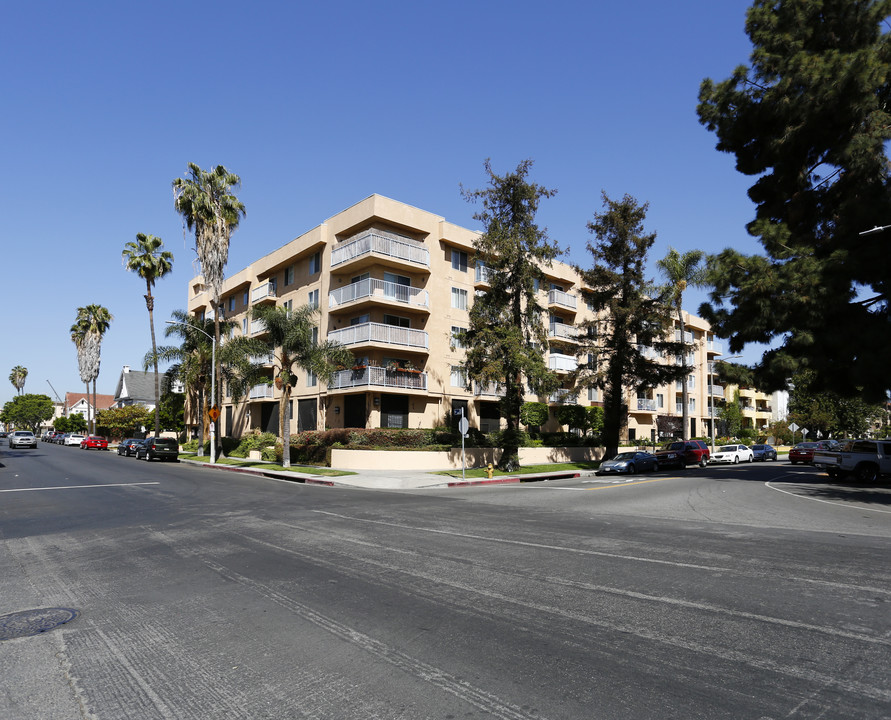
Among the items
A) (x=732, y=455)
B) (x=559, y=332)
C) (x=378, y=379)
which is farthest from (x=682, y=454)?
(x=378, y=379)

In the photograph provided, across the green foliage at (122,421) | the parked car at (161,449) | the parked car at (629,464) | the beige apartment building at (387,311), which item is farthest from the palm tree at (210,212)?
the green foliage at (122,421)

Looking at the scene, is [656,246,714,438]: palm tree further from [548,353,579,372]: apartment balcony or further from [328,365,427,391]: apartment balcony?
[328,365,427,391]: apartment balcony

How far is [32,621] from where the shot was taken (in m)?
5.52

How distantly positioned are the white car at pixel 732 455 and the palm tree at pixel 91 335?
7054cm

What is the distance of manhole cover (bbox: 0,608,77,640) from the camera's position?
522 centimetres

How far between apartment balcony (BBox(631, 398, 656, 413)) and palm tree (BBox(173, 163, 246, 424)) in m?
38.8

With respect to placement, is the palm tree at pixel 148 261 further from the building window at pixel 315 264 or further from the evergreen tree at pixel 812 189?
the evergreen tree at pixel 812 189

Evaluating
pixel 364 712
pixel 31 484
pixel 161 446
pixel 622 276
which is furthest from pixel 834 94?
pixel 161 446

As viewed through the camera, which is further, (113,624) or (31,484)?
(31,484)

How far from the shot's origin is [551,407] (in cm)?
4444

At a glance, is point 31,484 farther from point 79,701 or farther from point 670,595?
point 670,595

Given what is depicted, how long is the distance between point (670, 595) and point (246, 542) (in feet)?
22.1

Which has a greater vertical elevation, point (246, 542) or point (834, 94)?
point (834, 94)

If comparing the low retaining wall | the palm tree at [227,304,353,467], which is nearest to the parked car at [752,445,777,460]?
the low retaining wall
